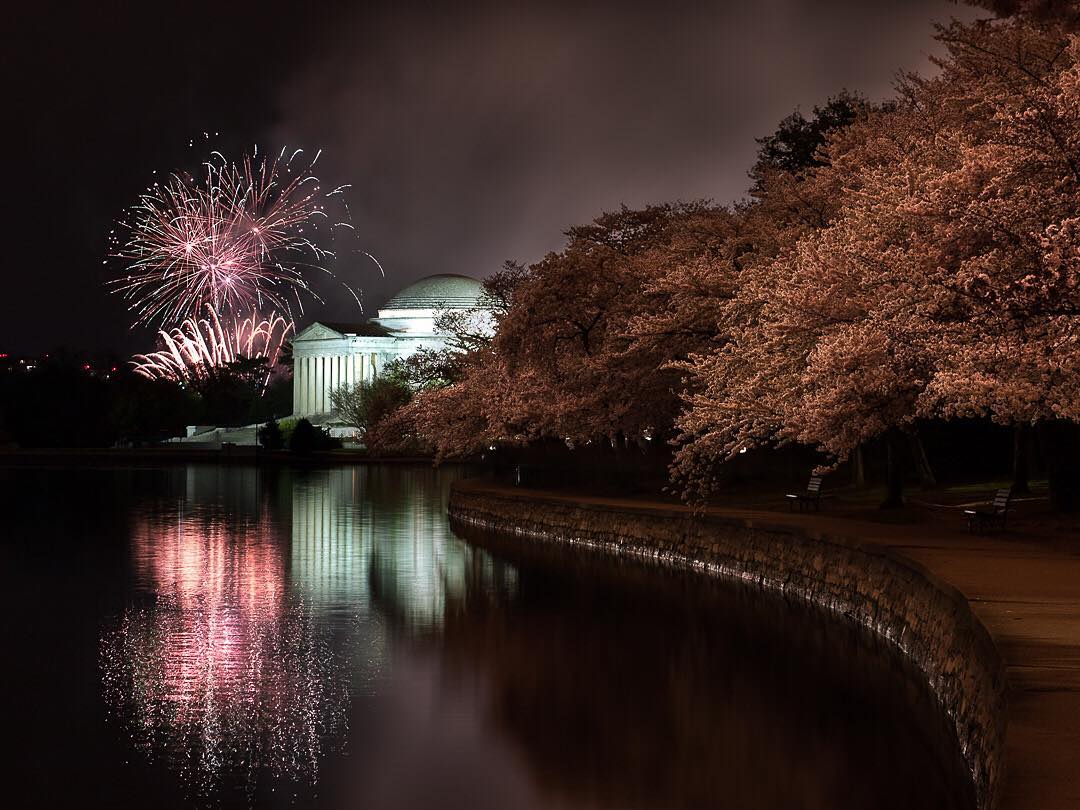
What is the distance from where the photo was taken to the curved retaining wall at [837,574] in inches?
619

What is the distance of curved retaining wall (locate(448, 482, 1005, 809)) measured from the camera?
15.7m

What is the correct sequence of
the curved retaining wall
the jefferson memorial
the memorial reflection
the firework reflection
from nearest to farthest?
the curved retaining wall, the firework reflection, the memorial reflection, the jefferson memorial

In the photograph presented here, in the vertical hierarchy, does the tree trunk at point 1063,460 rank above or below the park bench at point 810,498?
above

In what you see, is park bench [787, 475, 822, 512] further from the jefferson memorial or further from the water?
the jefferson memorial

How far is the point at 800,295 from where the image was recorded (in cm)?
2792

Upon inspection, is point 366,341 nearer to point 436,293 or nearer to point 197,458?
point 436,293

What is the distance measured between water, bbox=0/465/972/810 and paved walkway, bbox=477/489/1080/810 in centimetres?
146

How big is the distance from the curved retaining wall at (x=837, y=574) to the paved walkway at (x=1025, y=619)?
0.26m

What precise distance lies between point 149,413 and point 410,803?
126 m

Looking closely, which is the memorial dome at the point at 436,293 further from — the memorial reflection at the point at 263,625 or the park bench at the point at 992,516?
the park bench at the point at 992,516

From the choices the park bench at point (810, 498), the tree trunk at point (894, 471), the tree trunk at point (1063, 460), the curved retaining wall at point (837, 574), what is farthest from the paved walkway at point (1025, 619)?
the park bench at point (810, 498)

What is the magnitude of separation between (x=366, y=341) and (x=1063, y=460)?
491 ft

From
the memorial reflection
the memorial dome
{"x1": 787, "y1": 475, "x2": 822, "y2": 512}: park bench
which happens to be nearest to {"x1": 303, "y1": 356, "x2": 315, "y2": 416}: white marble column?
the memorial dome

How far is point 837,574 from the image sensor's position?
2627cm
